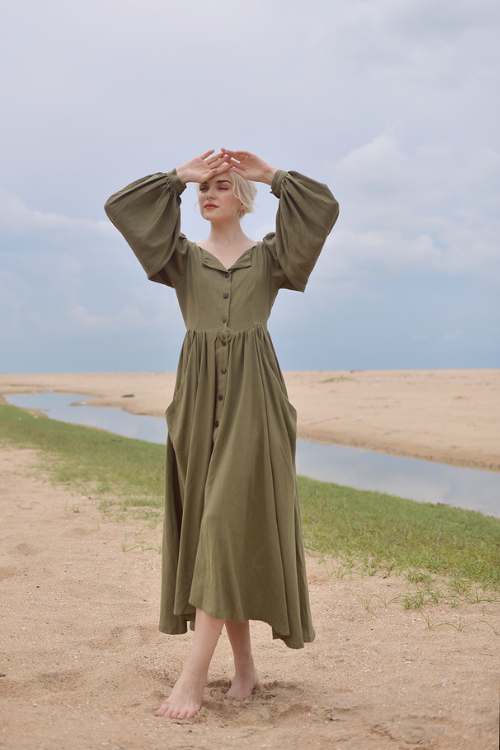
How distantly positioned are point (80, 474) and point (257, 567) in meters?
6.48

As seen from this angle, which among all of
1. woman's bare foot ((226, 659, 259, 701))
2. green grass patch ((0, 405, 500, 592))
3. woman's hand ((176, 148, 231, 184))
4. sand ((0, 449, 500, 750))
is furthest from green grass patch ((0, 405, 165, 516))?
woman's hand ((176, 148, 231, 184))

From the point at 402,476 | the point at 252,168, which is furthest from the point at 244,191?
the point at 402,476

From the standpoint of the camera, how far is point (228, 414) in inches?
106

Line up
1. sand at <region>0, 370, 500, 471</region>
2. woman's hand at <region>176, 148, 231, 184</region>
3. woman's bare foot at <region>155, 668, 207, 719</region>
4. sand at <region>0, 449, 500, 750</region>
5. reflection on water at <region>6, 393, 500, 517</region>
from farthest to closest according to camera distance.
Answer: sand at <region>0, 370, 500, 471</region> < reflection on water at <region>6, 393, 500, 517</region> < woman's hand at <region>176, 148, 231, 184</region> < woman's bare foot at <region>155, 668, 207, 719</region> < sand at <region>0, 449, 500, 750</region>

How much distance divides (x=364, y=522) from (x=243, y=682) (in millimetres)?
3609

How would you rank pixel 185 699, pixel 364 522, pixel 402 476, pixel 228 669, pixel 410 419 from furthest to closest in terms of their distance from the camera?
pixel 410 419
pixel 402 476
pixel 364 522
pixel 228 669
pixel 185 699

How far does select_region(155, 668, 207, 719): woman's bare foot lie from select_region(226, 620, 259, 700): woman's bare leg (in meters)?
0.27

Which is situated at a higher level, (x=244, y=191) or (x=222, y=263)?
(x=244, y=191)

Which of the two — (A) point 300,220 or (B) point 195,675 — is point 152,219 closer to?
(A) point 300,220

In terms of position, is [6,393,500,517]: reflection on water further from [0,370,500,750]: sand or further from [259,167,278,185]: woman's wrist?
[259,167,278,185]: woman's wrist

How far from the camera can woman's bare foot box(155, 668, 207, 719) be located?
8.34ft

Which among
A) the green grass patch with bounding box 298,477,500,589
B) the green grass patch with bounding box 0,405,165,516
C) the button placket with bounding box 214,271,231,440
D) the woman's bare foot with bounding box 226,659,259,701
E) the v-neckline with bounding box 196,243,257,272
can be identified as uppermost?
the v-neckline with bounding box 196,243,257,272

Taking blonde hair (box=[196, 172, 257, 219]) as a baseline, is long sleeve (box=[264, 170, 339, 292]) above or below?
below

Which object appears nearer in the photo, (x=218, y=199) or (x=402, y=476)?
(x=218, y=199)
